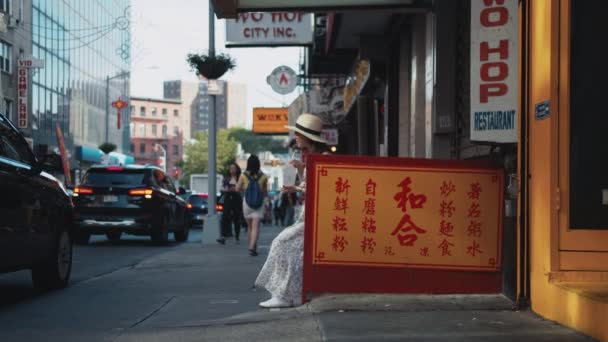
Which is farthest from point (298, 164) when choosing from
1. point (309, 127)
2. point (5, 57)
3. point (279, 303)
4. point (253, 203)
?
point (5, 57)

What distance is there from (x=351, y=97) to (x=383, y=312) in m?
17.6

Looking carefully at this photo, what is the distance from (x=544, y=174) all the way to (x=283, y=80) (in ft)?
93.8

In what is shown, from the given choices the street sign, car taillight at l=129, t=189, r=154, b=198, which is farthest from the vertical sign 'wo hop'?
the street sign

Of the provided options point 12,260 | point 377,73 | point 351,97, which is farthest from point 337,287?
point 351,97

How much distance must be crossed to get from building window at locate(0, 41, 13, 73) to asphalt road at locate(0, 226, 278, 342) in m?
33.1

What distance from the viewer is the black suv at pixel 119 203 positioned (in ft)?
62.8

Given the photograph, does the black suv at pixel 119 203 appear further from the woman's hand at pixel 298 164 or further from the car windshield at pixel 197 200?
the car windshield at pixel 197 200

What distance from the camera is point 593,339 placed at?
5.85 m

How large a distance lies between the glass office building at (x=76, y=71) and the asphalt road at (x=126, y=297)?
104 feet

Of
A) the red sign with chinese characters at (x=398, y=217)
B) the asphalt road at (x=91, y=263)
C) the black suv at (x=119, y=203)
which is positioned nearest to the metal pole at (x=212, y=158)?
the asphalt road at (x=91, y=263)

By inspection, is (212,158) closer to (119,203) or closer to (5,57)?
(119,203)

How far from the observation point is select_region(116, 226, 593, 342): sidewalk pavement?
6.17 m

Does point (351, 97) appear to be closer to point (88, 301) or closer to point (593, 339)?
point (88, 301)

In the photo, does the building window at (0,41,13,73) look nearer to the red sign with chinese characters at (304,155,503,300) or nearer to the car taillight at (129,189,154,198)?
the car taillight at (129,189,154,198)
